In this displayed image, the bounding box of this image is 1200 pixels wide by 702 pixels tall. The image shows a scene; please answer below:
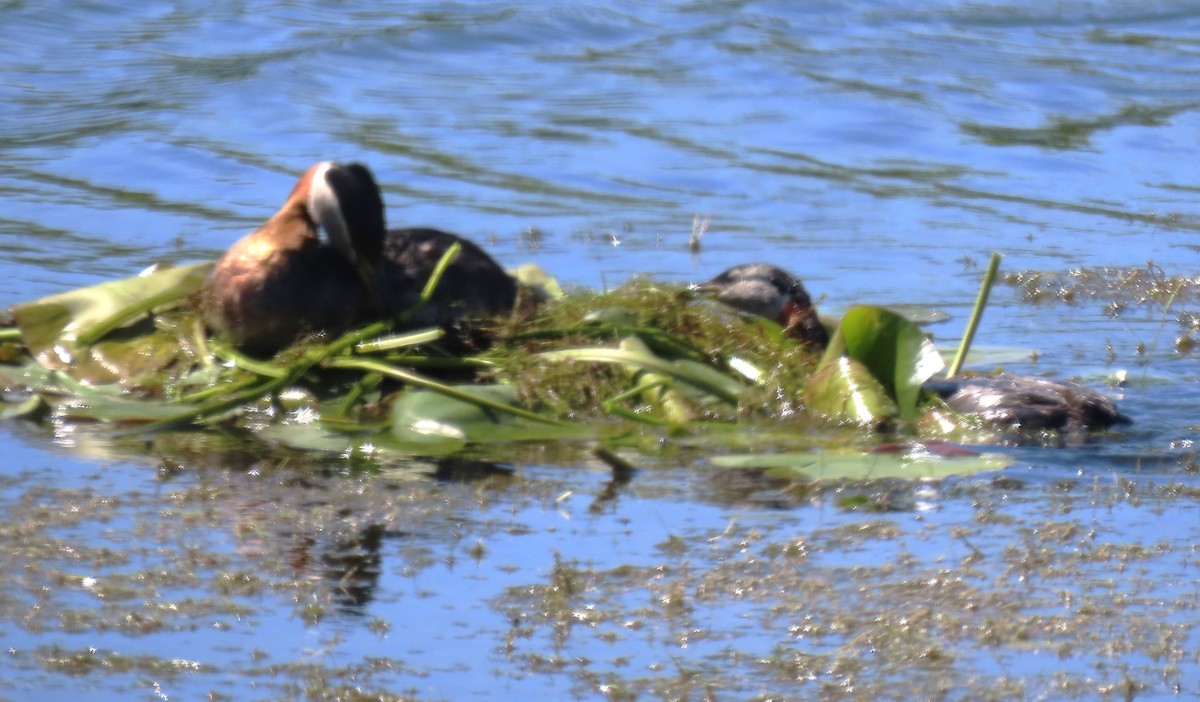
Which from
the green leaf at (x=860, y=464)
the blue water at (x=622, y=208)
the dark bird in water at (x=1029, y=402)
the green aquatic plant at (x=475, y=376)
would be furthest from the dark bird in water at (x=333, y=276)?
the green leaf at (x=860, y=464)

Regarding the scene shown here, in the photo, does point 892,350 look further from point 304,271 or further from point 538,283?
point 304,271

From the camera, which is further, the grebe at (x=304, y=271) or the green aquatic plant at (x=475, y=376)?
the grebe at (x=304, y=271)

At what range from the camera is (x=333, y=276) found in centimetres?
777

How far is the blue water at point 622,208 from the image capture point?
4.92 meters

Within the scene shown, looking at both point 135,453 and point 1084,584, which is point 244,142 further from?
point 1084,584

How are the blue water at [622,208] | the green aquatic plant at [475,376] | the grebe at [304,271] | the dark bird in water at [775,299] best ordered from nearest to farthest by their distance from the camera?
1. the blue water at [622,208]
2. the green aquatic plant at [475,376]
3. the grebe at [304,271]
4. the dark bird in water at [775,299]

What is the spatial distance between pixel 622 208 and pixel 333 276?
19.4 feet

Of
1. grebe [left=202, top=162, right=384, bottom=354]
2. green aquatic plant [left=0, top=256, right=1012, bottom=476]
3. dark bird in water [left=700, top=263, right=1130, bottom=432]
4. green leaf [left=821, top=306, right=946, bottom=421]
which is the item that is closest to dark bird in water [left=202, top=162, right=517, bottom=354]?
grebe [left=202, top=162, right=384, bottom=354]

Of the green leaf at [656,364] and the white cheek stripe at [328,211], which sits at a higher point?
the white cheek stripe at [328,211]

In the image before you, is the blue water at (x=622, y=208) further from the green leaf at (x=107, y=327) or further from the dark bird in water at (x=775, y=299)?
the dark bird in water at (x=775, y=299)

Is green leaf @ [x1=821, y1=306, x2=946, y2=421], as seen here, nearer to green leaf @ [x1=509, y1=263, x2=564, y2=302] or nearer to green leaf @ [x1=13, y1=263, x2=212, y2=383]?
green leaf @ [x1=509, y1=263, x2=564, y2=302]

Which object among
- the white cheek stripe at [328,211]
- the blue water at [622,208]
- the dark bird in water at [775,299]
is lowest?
the blue water at [622,208]

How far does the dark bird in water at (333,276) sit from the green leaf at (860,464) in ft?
5.82

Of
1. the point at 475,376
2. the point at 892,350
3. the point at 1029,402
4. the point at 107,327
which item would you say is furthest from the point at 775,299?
the point at 107,327
